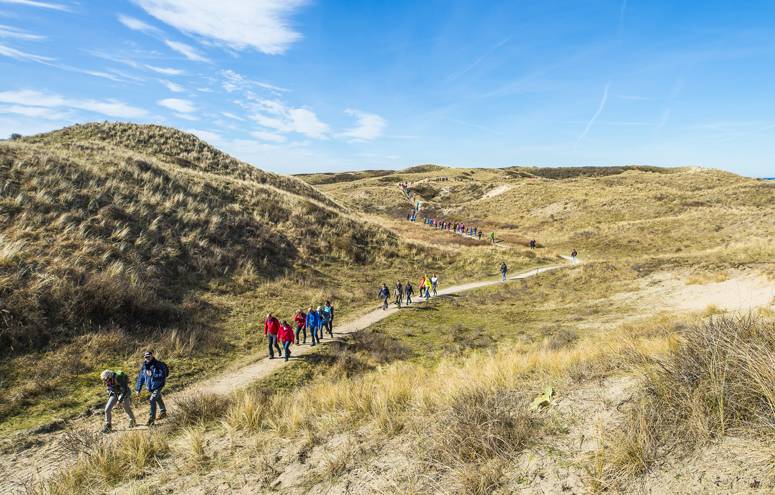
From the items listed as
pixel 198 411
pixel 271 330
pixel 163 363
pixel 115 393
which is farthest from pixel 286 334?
pixel 115 393

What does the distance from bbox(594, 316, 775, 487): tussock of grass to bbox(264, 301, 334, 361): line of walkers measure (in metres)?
11.1

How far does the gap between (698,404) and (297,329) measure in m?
13.6

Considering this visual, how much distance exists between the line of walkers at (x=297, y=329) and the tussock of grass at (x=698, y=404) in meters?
11.1

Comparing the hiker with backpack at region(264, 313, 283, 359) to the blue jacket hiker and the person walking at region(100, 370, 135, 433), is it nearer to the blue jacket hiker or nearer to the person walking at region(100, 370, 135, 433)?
the blue jacket hiker

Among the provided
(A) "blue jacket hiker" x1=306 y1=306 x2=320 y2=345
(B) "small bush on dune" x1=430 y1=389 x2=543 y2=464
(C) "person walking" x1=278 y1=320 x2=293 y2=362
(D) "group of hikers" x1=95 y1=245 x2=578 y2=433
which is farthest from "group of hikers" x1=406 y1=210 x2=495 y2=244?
(B) "small bush on dune" x1=430 y1=389 x2=543 y2=464

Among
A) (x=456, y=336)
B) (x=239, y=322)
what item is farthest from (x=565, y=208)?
(x=239, y=322)

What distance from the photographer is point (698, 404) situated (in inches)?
172

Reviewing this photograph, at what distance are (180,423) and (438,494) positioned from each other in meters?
6.30

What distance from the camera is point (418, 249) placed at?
119ft

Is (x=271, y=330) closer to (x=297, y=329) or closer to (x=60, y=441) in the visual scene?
(x=297, y=329)

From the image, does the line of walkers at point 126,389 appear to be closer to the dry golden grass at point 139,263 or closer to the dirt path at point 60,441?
the dirt path at point 60,441

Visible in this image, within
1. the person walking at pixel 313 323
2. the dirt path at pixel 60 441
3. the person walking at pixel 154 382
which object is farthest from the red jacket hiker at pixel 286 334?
the person walking at pixel 154 382

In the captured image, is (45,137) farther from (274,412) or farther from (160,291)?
(274,412)

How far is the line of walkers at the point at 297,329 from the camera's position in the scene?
1378 centimetres
